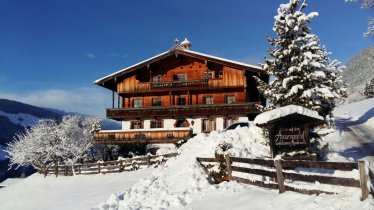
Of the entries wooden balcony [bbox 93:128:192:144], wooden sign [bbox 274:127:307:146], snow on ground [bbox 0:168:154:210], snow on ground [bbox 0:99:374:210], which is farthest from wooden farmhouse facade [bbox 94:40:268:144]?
wooden sign [bbox 274:127:307:146]

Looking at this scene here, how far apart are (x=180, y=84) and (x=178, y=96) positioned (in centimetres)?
191

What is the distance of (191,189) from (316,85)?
1135 centimetres

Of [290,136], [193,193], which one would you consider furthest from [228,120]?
[193,193]

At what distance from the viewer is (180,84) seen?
41812 mm

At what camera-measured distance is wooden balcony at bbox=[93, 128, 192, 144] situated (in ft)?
122

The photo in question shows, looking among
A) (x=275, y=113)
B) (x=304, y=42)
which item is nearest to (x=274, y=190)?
(x=275, y=113)

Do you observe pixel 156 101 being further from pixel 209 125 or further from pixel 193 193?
pixel 193 193

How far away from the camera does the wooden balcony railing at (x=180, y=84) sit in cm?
4122

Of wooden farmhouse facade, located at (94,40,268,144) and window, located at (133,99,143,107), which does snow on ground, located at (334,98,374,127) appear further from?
window, located at (133,99,143,107)

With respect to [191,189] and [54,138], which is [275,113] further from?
[54,138]

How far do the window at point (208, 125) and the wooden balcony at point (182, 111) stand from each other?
3.21 ft

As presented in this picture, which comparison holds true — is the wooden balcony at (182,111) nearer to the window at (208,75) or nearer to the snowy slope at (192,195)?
the window at (208,75)

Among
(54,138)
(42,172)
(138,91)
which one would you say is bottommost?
(42,172)

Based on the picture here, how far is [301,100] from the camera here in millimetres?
21688
